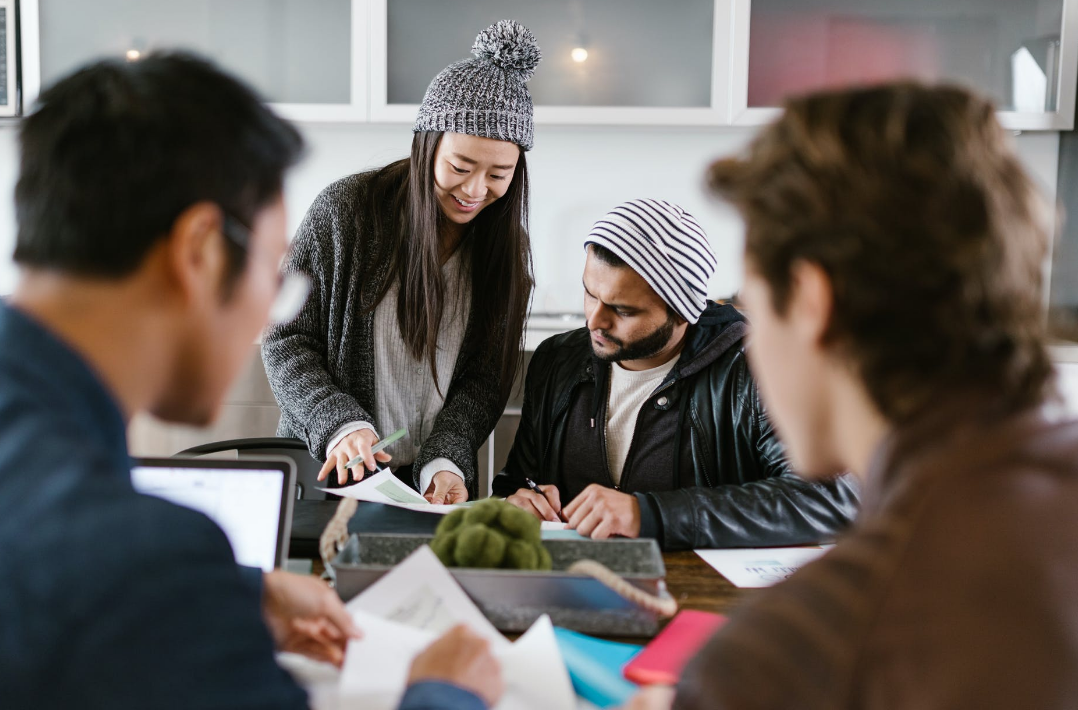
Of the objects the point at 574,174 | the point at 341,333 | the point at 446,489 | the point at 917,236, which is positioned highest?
the point at 574,174

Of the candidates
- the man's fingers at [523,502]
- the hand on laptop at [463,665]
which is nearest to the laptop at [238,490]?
the hand on laptop at [463,665]

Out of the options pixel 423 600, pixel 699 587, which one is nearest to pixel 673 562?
pixel 699 587

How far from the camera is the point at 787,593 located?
0.60m

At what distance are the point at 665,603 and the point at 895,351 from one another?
50cm

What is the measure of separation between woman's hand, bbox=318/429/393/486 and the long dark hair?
29 cm

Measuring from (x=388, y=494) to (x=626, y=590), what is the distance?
24.2 inches

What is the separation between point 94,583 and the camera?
0.55 m

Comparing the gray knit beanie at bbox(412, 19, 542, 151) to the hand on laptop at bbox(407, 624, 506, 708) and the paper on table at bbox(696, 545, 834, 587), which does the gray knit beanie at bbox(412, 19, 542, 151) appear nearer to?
the paper on table at bbox(696, 545, 834, 587)

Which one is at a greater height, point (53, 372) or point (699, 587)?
point (53, 372)

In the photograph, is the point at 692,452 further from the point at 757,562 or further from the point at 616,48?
the point at 616,48

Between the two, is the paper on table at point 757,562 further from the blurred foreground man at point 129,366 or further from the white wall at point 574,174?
the white wall at point 574,174

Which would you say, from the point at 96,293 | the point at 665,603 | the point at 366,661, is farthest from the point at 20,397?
the point at 665,603

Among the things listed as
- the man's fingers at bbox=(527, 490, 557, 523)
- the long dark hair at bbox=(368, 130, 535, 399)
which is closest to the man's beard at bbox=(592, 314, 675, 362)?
the long dark hair at bbox=(368, 130, 535, 399)

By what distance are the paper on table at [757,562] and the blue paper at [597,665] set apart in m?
0.29
